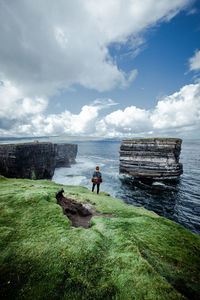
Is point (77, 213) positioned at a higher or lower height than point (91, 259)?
lower

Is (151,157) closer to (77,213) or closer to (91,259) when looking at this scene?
(77,213)

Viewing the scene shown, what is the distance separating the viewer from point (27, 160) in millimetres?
24734

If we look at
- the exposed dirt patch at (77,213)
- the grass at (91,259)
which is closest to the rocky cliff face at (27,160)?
the exposed dirt patch at (77,213)

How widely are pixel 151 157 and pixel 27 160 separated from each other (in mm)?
30088

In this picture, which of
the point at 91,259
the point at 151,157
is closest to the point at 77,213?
the point at 91,259

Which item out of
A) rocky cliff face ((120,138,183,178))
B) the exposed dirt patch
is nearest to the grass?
the exposed dirt patch

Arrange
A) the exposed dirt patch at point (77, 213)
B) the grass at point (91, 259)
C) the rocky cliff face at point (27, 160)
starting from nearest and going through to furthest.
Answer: the grass at point (91, 259) < the exposed dirt patch at point (77, 213) < the rocky cliff face at point (27, 160)

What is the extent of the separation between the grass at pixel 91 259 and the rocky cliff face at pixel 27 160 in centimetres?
2081

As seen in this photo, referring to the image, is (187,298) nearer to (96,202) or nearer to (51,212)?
(51,212)

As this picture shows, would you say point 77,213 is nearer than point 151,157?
Yes

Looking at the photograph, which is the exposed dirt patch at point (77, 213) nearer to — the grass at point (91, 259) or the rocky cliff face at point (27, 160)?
the grass at point (91, 259)

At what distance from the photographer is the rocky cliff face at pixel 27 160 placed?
882 inches

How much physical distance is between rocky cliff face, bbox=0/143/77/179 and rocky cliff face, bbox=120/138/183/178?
21.2 meters

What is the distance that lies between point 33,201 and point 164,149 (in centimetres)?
3117
